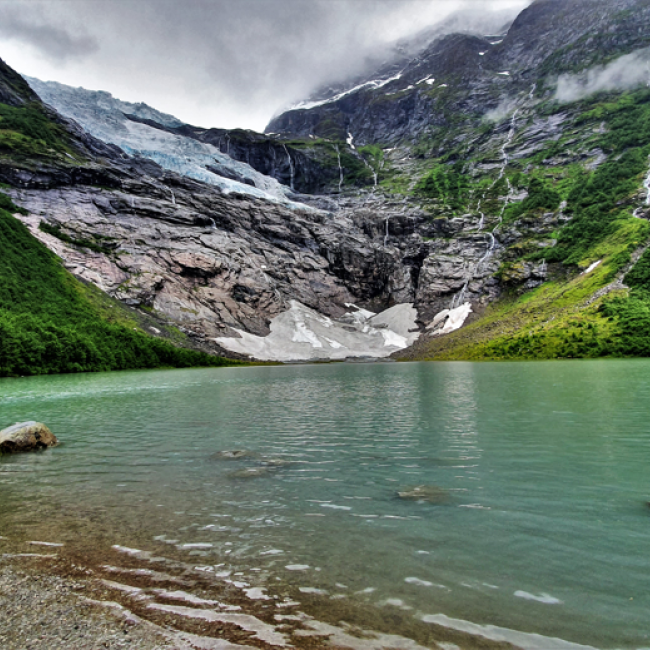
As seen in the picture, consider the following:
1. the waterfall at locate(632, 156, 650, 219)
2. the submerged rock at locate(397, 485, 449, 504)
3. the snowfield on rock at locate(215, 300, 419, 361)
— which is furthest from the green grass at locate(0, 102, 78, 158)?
the waterfall at locate(632, 156, 650, 219)

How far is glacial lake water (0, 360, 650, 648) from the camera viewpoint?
6.64 m

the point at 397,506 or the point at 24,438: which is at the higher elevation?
the point at 24,438

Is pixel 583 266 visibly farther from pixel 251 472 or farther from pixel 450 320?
pixel 251 472

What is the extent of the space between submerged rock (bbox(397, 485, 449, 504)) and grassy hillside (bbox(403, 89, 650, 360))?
93.9 metres

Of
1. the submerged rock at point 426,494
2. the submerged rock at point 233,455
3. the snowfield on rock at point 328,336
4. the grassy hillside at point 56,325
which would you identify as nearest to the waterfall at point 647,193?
the snowfield on rock at point 328,336

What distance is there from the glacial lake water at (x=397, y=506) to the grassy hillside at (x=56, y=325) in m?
62.6

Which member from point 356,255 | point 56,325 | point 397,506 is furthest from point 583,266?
point 56,325

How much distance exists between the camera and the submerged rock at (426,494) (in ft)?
36.0

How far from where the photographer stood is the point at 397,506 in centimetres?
1050

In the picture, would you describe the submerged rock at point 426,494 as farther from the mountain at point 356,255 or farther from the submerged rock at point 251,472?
the mountain at point 356,255

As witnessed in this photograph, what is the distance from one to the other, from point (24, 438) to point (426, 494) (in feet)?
55.1

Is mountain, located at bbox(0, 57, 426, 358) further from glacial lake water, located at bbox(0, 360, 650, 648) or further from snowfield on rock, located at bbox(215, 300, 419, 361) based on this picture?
glacial lake water, located at bbox(0, 360, 650, 648)

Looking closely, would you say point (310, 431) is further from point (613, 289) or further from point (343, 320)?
point (343, 320)

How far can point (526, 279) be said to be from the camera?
148m
